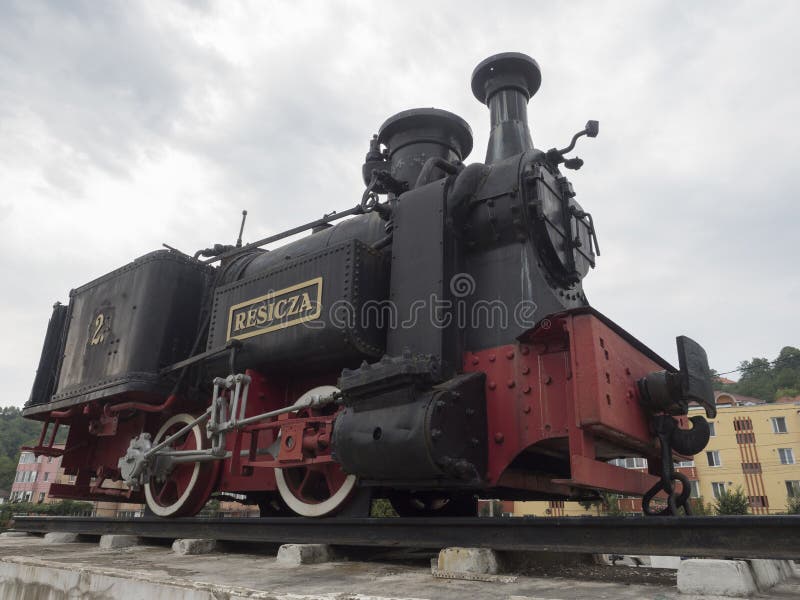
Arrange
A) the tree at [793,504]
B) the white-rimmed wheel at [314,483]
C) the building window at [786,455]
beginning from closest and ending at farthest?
1. the white-rimmed wheel at [314,483]
2. the tree at [793,504]
3. the building window at [786,455]

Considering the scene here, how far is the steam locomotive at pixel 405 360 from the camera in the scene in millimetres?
3527

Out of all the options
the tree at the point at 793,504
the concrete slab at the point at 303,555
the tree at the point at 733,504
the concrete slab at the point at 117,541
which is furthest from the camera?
the tree at the point at 793,504

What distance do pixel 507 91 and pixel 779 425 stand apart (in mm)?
29536

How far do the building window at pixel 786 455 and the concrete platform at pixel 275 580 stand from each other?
98.9ft

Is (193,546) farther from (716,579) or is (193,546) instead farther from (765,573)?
(765,573)

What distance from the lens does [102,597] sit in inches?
124

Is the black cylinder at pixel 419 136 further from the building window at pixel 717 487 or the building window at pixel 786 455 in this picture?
the building window at pixel 786 455

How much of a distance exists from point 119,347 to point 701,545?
18.0 ft

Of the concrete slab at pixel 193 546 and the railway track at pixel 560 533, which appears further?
the concrete slab at pixel 193 546

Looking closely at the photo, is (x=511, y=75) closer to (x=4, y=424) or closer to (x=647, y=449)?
(x=647, y=449)

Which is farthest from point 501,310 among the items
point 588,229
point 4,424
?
point 4,424

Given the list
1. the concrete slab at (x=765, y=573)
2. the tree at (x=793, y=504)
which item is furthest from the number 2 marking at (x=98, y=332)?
the tree at (x=793, y=504)

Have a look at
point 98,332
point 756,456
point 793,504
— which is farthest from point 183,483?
point 756,456

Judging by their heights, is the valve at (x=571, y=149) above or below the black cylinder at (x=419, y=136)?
below
